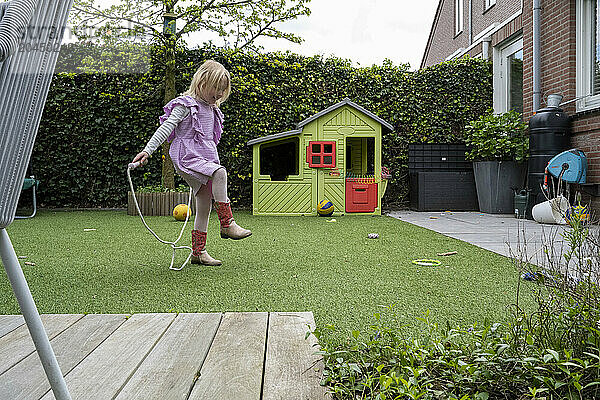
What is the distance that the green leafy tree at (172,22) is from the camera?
7.95m

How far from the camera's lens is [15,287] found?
92 cm

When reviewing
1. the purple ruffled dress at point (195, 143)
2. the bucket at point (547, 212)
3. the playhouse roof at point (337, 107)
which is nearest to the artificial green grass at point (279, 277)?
the purple ruffled dress at point (195, 143)

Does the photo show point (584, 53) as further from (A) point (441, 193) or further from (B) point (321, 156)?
(B) point (321, 156)

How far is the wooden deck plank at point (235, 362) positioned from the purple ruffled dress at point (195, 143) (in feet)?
5.05

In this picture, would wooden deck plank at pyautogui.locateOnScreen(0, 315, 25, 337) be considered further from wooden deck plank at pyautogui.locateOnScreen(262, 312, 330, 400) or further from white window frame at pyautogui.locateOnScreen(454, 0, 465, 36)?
white window frame at pyautogui.locateOnScreen(454, 0, 465, 36)

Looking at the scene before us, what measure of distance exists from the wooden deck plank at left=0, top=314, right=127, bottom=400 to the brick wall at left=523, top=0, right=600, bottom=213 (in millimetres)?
5853

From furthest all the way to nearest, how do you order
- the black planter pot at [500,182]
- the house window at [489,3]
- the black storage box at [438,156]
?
the house window at [489,3] < the black storage box at [438,156] < the black planter pot at [500,182]

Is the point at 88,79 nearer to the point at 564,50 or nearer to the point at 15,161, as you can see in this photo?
the point at 564,50

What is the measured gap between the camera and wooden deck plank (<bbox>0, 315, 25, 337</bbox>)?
71.6 inches

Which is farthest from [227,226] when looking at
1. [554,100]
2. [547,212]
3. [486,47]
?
[486,47]

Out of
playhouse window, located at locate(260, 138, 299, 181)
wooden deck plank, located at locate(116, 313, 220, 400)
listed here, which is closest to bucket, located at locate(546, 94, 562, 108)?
playhouse window, located at locate(260, 138, 299, 181)

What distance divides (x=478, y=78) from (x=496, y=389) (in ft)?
28.0

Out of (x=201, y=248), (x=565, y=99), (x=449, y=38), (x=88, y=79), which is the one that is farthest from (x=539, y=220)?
(x=449, y=38)

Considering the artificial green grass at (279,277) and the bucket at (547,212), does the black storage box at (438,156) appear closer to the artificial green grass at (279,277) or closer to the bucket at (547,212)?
the bucket at (547,212)
